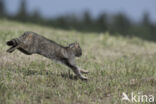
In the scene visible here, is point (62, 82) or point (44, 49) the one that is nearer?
point (62, 82)

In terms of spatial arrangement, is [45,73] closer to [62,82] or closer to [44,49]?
[44,49]

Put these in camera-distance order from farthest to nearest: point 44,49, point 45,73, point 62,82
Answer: point 45,73
point 44,49
point 62,82

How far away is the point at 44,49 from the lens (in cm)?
668

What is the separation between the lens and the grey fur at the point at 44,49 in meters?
6.46

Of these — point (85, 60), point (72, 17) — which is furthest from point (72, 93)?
point (72, 17)

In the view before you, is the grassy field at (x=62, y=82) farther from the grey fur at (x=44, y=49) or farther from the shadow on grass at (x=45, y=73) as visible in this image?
the grey fur at (x=44, y=49)

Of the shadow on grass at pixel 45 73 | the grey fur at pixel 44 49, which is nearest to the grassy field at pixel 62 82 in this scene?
the shadow on grass at pixel 45 73

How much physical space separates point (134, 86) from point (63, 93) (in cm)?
172

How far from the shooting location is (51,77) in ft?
22.0

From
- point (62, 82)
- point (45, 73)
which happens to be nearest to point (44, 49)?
point (45, 73)

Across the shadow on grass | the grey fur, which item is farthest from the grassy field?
the grey fur

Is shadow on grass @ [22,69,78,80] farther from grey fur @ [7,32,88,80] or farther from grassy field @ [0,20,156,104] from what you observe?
grey fur @ [7,32,88,80]

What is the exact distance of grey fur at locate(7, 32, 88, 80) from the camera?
6457 mm

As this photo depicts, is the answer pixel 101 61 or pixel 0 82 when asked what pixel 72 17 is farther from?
pixel 0 82
